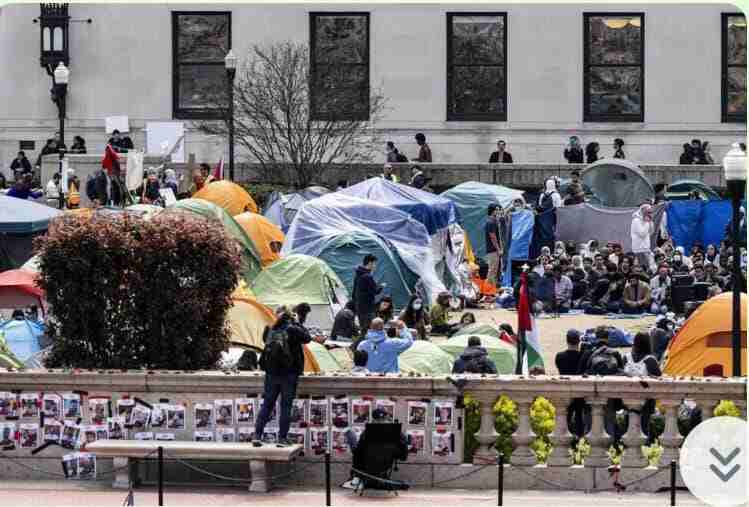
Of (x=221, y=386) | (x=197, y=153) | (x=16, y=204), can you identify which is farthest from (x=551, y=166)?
(x=221, y=386)

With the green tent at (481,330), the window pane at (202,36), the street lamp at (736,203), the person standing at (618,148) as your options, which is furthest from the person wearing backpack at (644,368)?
the window pane at (202,36)

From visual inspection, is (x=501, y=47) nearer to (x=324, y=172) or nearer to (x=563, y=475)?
(x=324, y=172)

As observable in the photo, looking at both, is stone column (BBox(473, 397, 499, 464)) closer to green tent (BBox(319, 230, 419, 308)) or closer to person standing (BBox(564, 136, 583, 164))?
green tent (BBox(319, 230, 419, 308))

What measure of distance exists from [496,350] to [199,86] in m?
29.9

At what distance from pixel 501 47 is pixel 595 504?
37.2 meters

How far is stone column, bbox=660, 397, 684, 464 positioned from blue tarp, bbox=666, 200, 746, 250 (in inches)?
943

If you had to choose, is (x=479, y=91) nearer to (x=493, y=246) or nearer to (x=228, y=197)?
(x=493, y=246)

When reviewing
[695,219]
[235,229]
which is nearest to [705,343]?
[235,229]

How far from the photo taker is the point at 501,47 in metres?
52.9

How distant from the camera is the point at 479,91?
53.4 metres

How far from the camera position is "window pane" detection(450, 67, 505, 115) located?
53.2 metres

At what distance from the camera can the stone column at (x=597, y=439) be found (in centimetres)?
1712

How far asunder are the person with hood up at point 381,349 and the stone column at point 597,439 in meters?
5.42

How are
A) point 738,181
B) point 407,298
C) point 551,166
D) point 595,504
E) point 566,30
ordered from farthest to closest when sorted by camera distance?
point 566,30, point 551,166, point 407,298, point 738,181, point 595,504
